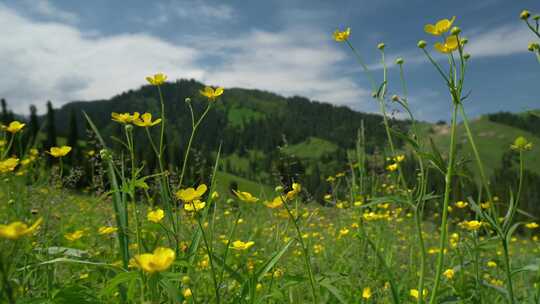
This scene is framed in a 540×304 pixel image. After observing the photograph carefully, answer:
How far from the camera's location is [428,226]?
289 inches

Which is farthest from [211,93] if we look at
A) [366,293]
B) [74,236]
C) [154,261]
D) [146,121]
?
[366,293]

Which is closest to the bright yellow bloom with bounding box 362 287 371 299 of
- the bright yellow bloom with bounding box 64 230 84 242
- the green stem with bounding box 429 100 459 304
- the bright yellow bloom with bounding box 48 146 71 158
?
the green stem with bounding box 429 100 459 304

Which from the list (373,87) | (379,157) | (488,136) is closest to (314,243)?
(379,157)

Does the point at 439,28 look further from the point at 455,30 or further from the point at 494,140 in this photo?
the point at 494,140

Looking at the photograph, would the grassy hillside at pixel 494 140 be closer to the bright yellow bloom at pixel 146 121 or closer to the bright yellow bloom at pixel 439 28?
the bright yellow bloom at pixel 439 28

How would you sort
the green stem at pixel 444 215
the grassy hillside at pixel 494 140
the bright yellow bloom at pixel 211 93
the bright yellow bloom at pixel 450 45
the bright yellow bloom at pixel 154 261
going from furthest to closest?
the grassy hillside at pixel 494 140
the bright yellow bloom at pixel 211 93
the bright yellow bloom at pixel 450 45
the green stem at pixel 444 215
the bright yellow bloom at pixel 154 261

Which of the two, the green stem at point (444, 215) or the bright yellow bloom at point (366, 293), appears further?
the bright yellow bloom at point (366, 293)

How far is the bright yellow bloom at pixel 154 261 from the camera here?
88cm

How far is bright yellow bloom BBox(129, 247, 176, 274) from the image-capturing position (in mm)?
881

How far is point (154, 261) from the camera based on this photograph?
0.94m

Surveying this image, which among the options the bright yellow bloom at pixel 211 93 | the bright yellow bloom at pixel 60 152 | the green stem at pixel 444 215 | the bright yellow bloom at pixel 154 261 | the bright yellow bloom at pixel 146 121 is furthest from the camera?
the bright yellow bloom at pixel 60 152

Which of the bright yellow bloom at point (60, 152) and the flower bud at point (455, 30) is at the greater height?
the flower bud at point (455, 30)

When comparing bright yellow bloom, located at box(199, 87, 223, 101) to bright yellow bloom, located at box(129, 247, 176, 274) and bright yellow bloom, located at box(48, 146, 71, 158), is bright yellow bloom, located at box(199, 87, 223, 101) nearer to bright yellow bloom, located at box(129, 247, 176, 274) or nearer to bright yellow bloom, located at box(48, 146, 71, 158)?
bright yellow bloom, located at box(48, 146, 71, 158)

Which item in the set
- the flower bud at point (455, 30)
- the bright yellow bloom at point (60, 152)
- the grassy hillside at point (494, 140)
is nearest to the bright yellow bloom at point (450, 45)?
the flower bud at point (455, 30)
